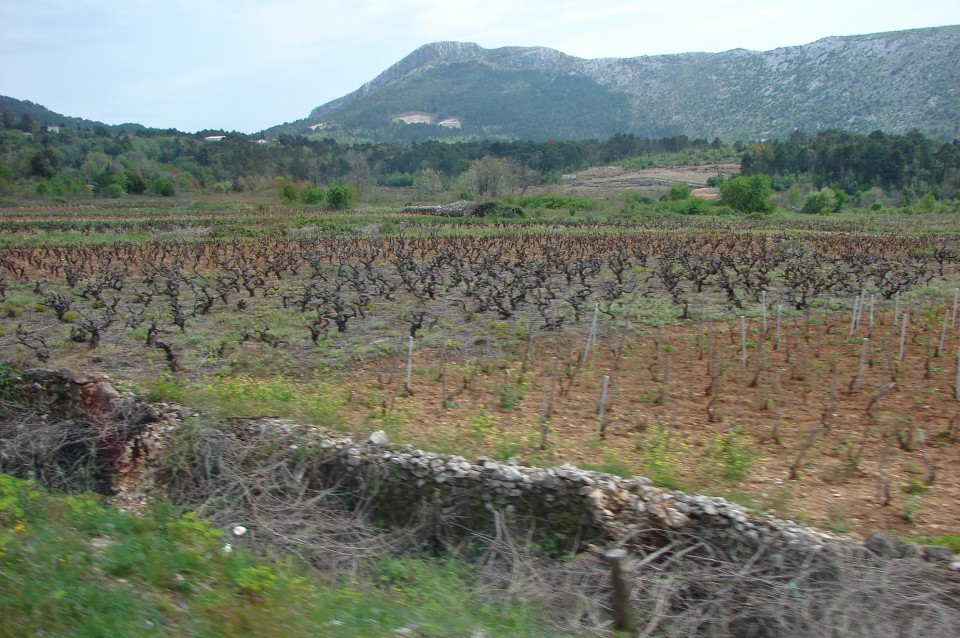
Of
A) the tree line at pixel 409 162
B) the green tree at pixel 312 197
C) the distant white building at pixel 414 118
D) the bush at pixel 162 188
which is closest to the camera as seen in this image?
the green tree at pixel 312 197

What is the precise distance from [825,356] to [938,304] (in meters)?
7.04

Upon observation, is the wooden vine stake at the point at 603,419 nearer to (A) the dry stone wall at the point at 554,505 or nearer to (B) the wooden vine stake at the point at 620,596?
(A) the dry stone wall at the point at 554,505

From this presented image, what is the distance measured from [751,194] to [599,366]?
49417 millimetres

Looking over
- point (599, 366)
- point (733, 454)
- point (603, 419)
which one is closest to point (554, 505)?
point (603, 419)

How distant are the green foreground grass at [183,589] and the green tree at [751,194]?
5520 centimetres

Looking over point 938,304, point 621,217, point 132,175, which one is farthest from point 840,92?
point 938,304

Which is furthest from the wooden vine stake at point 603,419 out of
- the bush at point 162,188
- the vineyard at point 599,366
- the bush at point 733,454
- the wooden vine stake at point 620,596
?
the bush at point 162,188

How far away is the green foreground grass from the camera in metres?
3.57

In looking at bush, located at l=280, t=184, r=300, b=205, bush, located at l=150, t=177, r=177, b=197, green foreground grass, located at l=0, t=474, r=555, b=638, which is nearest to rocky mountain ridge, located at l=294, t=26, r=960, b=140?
bush, located at l=280, t=184, r=300, b=205

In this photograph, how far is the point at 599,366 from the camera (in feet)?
35.3

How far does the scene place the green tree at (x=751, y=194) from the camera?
53.9m

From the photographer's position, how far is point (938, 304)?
15.7 meters

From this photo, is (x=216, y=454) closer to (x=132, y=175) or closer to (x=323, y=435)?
(x=323, y=435)

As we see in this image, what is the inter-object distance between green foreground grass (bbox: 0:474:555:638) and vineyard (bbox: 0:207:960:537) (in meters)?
2.03
